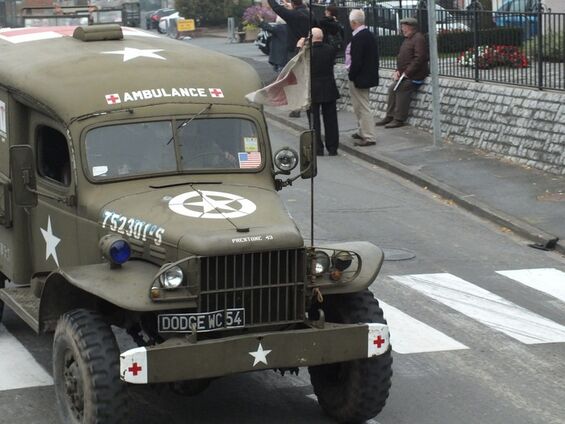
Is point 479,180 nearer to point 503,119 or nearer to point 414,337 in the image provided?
point 503,119

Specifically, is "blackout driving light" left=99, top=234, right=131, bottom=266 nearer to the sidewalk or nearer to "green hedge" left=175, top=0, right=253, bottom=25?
the sidewalk

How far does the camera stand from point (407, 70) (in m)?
22.7

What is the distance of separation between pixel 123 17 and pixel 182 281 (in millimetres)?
17097

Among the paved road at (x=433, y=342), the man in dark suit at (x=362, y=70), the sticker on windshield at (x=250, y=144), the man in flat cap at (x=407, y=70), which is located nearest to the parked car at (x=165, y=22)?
the man in flat cap at (x=407, y=70)

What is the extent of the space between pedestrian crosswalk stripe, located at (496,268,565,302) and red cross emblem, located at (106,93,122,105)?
552 cm

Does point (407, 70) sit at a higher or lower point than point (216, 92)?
lower

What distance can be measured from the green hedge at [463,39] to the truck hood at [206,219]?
1192cm

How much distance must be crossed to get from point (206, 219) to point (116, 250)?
2.08 ft

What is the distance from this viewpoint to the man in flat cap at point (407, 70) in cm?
2253

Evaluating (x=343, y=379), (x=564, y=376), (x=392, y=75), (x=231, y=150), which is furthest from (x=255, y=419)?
(x=392, y=75)

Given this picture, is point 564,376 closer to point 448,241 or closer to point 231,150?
point 231,150

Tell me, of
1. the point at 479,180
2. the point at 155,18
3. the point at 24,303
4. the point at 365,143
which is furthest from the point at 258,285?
the point at 155,18

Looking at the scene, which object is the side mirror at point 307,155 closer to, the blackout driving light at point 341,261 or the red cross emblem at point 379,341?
the blackout driving light at point 341,261

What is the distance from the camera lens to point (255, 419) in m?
9.58
